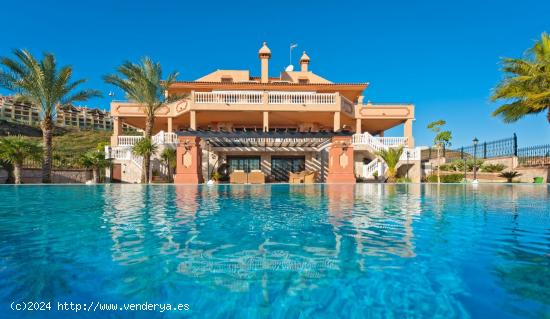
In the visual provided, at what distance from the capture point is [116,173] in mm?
22656

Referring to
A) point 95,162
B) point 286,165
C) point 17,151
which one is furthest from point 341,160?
point 17,151

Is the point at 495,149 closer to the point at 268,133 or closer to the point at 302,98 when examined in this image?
the point at 302,98

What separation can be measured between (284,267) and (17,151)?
72.8 ft

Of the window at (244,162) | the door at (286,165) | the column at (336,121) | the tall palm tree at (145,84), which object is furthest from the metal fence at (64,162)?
the column at (336,121)

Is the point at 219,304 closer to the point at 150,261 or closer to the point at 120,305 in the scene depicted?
the point at 120,305

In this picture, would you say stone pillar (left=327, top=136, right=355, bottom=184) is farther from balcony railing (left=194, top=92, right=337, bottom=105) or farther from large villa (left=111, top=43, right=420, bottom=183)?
balcony railing (left=194, top=92, right=337, bottom=105)

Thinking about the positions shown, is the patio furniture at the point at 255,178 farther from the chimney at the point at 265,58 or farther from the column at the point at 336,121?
the chimney at the point at 265,58

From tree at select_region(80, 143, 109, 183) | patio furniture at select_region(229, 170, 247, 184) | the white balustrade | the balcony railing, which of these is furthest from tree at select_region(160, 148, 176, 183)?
the white balustrade

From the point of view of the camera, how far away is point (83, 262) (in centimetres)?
341

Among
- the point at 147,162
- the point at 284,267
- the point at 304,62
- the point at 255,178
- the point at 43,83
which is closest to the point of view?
the point at 284,267

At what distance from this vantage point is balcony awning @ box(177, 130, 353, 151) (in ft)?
65.3

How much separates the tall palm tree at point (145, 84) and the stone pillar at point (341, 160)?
1291 cm

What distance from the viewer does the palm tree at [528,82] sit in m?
16.8

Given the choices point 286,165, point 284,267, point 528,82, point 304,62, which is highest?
point 304,62
